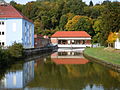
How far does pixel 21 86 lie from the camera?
13852mm

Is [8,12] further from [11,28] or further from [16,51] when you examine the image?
[16,51]

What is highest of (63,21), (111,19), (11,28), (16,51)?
(63,21)

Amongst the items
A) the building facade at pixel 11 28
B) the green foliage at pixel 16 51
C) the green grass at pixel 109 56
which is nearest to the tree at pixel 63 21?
the building facade at pixel 11 28

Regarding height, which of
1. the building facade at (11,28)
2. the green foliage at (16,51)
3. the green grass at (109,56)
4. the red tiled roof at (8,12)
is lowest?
the green grass at (109,56)

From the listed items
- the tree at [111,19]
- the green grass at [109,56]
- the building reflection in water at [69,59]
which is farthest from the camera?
the tree at [111,19]

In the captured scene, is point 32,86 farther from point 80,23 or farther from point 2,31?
point 80,23

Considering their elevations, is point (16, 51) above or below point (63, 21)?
below

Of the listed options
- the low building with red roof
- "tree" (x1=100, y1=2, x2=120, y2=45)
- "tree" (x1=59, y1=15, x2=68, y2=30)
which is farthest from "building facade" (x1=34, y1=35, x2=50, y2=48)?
"tree" (x1=59, y1=15, x2=68, y2=30)

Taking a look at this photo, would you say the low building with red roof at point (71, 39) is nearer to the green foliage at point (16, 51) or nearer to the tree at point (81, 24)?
the tree at point (81, 24)

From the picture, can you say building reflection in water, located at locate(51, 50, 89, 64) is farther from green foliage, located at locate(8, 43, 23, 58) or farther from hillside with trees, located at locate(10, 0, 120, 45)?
hillside with trees, located at locate(10, 0, 120, 45)

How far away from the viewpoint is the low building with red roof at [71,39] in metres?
68.6

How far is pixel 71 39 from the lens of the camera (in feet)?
230

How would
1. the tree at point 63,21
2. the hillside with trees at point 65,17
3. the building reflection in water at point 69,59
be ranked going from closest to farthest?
the building reflection in water at point 69,59, the hillside with trees at point 65,17, the tree at point 63,21

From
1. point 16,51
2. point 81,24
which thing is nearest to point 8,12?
point 16,51
